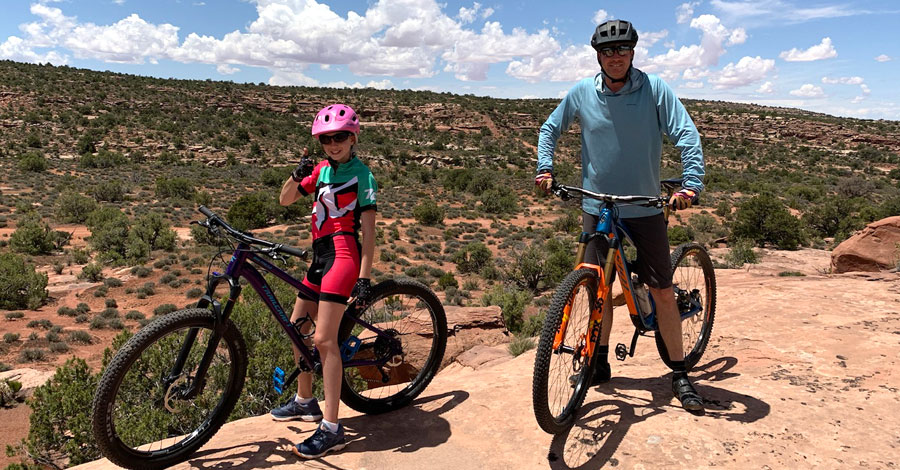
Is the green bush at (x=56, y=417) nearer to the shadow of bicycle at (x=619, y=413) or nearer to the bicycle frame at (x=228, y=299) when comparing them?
the bicycle frame at (x=228, y=299)

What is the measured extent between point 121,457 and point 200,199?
96.4 feet

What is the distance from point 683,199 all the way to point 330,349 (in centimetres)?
215

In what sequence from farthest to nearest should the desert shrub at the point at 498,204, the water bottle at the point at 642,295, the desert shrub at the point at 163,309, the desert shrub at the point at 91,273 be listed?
the desert shrub at the point at 498,204 < the desert shrub at the point at 91,273 < the desert shrub at the point at 163,309 < the water bottle at the point at 642,295

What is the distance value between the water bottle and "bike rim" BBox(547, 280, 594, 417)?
1.29 ft

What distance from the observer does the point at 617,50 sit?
3.04 metres

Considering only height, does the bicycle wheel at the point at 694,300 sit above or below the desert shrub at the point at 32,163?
above

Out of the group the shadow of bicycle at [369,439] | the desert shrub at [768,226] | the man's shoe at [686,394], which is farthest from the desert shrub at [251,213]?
the man's shoe at [686,394]

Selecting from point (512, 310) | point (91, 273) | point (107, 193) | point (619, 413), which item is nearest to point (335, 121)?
point (619, 413)

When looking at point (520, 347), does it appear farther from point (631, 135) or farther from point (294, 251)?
point (294, 251)

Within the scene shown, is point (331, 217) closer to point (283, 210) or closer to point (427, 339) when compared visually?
point (427, 339)

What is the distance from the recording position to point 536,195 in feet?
124

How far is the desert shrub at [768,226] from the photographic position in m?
20.4

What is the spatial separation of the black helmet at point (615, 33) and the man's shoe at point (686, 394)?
214 centimetres

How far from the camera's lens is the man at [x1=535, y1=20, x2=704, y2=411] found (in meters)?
3.06
